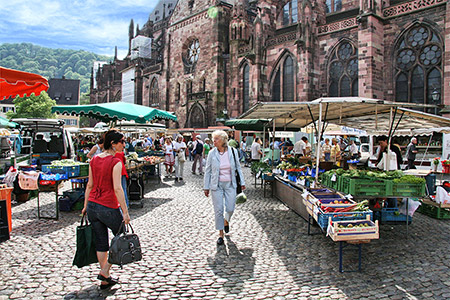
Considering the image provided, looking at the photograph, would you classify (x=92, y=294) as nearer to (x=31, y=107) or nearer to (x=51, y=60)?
(x=31, y=107)

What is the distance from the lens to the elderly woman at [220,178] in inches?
229

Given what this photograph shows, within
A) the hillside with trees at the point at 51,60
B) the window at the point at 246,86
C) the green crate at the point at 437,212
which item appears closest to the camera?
the green crate at the point at 437,212

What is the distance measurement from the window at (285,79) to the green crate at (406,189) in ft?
72.9

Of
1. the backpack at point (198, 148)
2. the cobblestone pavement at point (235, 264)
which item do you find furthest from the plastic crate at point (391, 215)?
Result: the backpack at point (198, 148)

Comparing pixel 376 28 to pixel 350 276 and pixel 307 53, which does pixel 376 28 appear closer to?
pixel 307 53

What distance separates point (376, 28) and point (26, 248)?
21705 mm

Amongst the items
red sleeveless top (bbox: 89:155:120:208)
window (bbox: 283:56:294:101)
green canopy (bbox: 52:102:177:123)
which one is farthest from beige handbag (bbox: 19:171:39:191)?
window (bbox: 283:56:294:101)

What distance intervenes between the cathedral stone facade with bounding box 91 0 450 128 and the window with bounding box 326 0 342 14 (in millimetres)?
79

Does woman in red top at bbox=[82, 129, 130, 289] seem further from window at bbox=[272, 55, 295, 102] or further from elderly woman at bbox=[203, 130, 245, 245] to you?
window at bbox=[272, 55, 295, 102]

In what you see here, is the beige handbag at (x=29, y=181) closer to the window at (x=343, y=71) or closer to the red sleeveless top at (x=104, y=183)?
the red sleeveless top at (x=104, y=183)

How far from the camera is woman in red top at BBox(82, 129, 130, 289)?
3.83 meters

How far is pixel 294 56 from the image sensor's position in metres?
26.8

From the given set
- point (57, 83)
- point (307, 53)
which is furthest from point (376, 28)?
point (57, 83)

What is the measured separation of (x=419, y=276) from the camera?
175 inches
